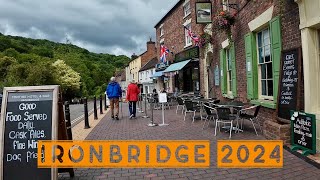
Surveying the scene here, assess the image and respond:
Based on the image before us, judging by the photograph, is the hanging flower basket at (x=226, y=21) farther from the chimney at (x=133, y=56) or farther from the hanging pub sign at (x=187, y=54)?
the chimney at (x=133, y=56)

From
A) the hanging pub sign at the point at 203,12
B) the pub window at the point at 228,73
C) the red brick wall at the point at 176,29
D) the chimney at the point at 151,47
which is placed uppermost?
the chimney at the point at 151,47

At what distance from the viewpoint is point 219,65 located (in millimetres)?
13320

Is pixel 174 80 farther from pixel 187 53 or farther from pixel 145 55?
pixel 145 55

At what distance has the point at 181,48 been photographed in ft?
72.8

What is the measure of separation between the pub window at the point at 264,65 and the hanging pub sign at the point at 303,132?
94.1 inches

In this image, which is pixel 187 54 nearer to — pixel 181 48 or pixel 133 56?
pixel 181 48

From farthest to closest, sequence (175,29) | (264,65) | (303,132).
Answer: (175,29) < (264,65) < (303,132)

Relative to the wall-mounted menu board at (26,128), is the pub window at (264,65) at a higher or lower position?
higher

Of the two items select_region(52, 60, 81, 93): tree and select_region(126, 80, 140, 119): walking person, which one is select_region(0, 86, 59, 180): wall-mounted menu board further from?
select_region(52, 60, 81, 93): tree

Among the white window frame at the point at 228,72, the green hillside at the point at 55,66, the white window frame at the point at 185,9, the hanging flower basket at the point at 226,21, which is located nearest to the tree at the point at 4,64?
the green hillside at the point at 55,66

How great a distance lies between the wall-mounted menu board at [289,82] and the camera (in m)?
6.37

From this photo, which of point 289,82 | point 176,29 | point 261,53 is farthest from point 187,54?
point 289,82

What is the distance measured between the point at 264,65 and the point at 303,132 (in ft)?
11.0

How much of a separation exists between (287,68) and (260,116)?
2.57 metres
